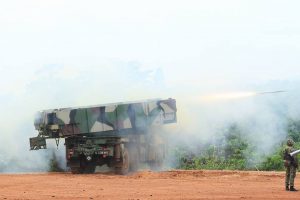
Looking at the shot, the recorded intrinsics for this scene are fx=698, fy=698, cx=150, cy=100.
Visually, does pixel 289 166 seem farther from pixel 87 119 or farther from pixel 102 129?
pixel 87 119

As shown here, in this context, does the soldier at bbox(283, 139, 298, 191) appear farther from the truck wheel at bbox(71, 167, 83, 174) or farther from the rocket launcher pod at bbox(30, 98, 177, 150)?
the truck wheel at bbox(71, 167, 83, 174)

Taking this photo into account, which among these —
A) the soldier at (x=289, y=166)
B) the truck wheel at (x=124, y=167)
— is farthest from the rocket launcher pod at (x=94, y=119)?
the soldier at (x=289, y=166)

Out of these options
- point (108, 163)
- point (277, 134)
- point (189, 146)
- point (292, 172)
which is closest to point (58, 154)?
point (108, 163)

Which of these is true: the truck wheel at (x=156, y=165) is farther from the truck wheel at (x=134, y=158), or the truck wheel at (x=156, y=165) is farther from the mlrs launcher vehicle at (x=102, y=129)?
the mlrs launcher vehicle at (x=102, y=129)

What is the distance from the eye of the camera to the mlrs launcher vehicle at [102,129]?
28.8m

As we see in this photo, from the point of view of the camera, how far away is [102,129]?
28844 mm

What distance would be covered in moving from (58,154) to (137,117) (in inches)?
233

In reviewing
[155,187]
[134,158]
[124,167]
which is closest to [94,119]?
[124,167]

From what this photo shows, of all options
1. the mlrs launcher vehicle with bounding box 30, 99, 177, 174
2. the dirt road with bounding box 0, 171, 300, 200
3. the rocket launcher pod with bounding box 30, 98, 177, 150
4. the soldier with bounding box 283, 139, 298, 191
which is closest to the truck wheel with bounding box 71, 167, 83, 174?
the mlrs launcher vehicle with bounding box 30, 99, 177, 174

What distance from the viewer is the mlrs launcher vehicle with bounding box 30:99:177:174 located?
28.8 m

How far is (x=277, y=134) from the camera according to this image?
35844 mm

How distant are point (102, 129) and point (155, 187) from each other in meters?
8.02

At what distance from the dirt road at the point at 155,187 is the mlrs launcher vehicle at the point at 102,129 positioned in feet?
4.00

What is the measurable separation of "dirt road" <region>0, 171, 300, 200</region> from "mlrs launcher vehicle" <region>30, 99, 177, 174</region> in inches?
48.0
